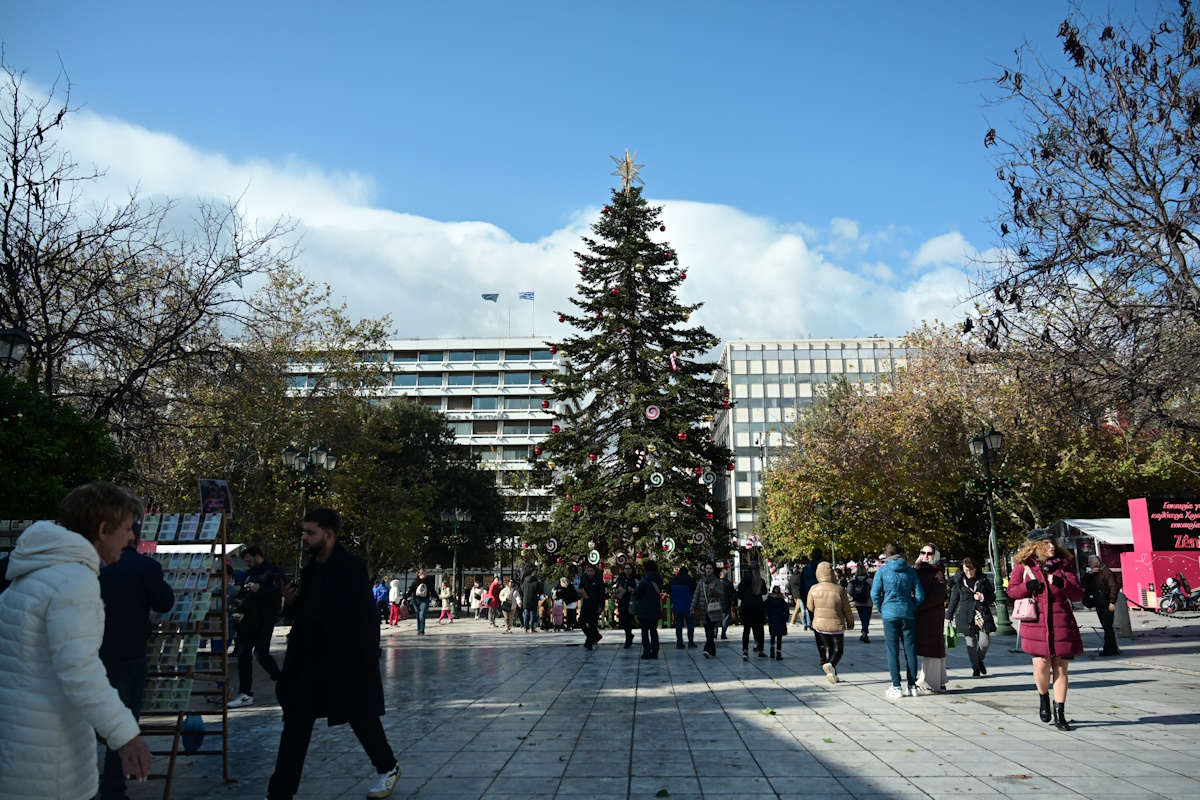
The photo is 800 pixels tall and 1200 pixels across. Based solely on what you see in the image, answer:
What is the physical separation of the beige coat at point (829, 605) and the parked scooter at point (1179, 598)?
1756cm

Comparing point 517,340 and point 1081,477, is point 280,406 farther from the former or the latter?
point 517,340

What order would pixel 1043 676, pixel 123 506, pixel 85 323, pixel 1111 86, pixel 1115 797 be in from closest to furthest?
pixel 123 506 → pixel 1115 797 → pixel 1043 676 → pixel 1111 86 → pixel 85 323

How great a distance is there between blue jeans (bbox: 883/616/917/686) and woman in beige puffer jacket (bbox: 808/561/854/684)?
149cm

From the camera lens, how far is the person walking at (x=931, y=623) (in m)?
10.6

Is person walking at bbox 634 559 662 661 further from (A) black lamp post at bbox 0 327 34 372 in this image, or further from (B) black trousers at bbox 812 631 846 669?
(A) black lamp post at bbox 0 327 34 372

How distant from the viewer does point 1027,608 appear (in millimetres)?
8438

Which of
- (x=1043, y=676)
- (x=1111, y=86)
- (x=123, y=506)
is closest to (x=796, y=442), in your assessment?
(x=1111, y=86)

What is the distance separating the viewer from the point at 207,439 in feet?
97.1

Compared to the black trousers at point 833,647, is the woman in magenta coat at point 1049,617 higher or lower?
higher

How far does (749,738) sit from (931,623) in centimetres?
387

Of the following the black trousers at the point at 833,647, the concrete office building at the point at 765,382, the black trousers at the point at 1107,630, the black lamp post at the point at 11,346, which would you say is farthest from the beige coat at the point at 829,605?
the concrete office building at the point at 765,382

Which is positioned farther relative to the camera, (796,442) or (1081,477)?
(796,442)

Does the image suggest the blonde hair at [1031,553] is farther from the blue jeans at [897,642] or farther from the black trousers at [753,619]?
the black trousers at [753,619]

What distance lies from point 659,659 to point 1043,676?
29.8ft
